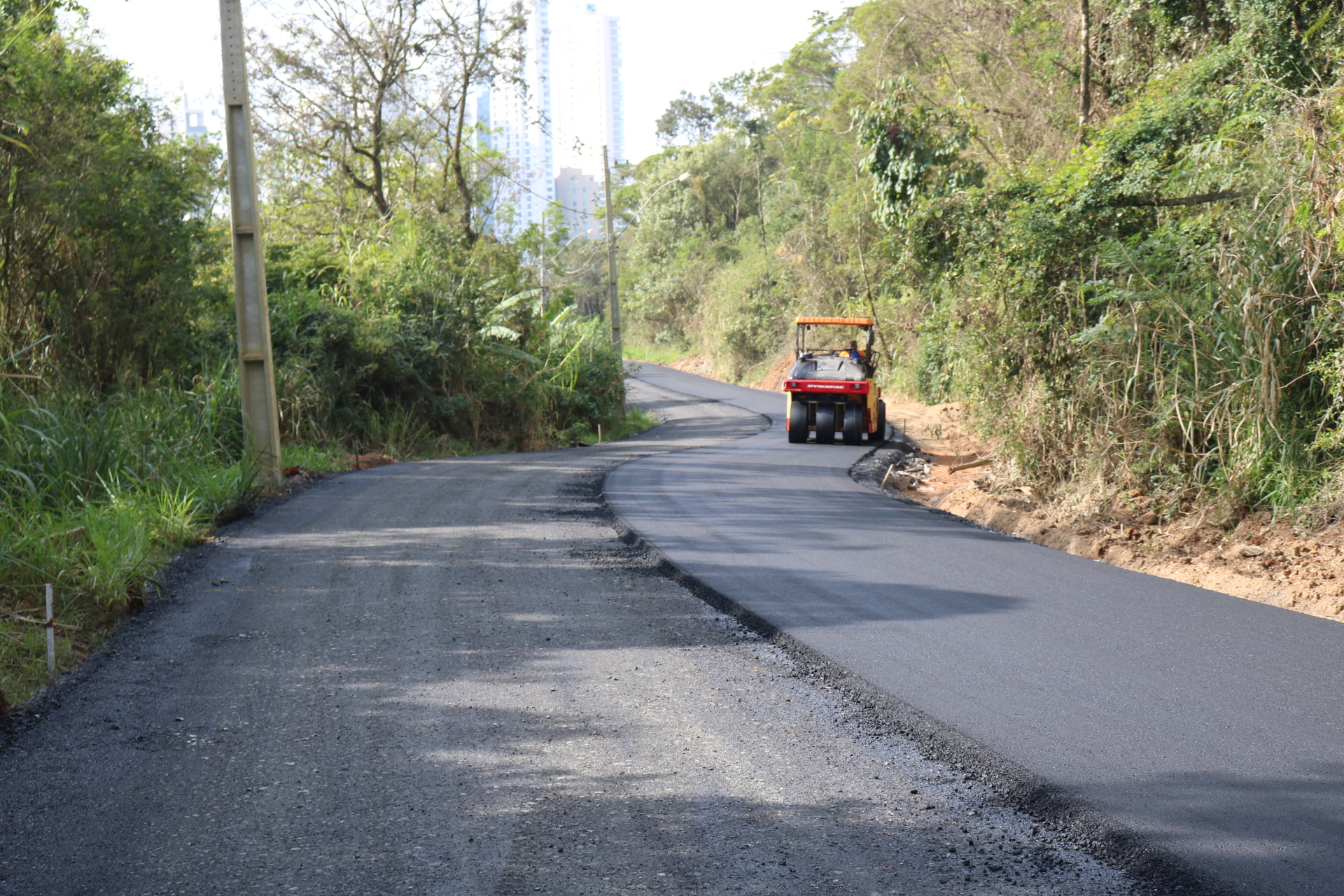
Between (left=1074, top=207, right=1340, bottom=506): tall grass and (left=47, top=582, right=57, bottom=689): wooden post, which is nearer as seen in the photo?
(left=47, top=582, right=57, bottom=689): wooden post

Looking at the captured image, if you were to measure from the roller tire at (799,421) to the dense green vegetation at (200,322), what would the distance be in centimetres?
645

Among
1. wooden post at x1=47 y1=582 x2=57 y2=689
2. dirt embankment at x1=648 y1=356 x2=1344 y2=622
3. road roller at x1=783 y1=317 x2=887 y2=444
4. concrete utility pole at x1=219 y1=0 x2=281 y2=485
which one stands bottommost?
dirt embankment at x1=648 y1=356 x2=1344 y2=622

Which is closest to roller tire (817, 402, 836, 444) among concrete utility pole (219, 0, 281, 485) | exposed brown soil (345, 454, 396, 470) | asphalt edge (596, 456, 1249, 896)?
exposed brown soil (345, 454, 396, 470)

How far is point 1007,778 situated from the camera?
4215 mm

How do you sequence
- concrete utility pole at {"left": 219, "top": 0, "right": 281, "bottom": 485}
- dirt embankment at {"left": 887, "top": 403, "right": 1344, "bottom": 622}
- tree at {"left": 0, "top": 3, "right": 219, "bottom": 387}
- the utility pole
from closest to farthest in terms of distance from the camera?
1. dirt embankment at {"left": 887, "top": 403, "right": 1344, "bottom": 622}
2. tree at {"left": 0, "top": 3, "right": 219, "bottom": 387}
3. concrete utility pole at {"left": 219, "top": 0, "right": 281, "bottom": 485}
4. the utility pole

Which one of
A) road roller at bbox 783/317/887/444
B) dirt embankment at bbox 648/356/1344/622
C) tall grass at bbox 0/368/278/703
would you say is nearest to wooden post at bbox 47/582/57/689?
tall grass at bbox 0/368/278/703

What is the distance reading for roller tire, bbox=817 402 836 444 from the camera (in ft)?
66.3

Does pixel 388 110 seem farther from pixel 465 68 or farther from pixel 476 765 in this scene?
pixel 476 765

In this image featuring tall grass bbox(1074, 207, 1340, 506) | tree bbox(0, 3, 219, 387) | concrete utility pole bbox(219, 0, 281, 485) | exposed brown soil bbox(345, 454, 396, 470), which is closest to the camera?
tall grass bbox(1074, 207, 1340, 506)

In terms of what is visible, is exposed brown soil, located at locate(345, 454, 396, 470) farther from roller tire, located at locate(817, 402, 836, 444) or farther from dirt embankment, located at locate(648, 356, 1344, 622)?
dirt embankment, located at locate(648, 356, 1344, 622)

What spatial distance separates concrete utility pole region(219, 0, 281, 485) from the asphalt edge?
8391 mm

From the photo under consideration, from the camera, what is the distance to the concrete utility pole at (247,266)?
12.9m

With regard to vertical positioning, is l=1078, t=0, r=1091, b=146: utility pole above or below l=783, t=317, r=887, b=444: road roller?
above

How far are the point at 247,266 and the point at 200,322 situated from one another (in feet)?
14.8
